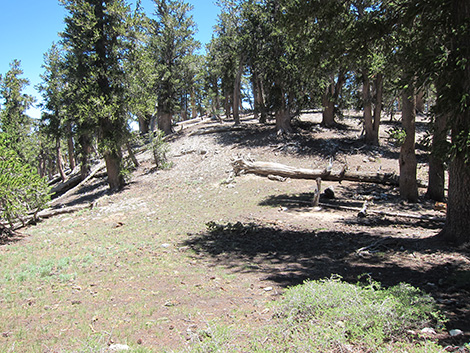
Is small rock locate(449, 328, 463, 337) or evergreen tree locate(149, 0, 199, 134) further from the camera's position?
evergreen tree locate(149, 0, 199, 134)

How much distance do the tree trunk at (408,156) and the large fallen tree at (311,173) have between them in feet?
6.36

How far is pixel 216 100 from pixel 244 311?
152 feet

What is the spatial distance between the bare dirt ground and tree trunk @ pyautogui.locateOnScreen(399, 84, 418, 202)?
0.43 m

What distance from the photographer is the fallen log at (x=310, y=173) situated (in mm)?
13312

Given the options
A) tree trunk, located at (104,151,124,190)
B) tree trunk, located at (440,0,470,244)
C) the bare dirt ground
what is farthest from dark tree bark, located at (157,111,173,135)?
tree trunk, located at (440,0,470,244)

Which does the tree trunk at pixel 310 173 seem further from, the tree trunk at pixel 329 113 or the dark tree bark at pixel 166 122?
the dark tree bark at pixel 166 122

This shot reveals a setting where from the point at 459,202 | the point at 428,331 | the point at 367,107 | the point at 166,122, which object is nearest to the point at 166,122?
the point at 166,122

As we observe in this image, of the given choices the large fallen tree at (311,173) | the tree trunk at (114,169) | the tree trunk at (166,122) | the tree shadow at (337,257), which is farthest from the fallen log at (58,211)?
the tree trunk at (166,122)

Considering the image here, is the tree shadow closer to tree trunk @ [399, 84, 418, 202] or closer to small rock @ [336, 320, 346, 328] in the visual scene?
small rock @ [336, 320, 346, 328]

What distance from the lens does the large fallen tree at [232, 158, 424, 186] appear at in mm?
13289

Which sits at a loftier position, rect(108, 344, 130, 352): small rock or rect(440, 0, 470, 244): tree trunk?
rect(440, 0, 470, 244): tree trunk

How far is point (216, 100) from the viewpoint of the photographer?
48844 millimetres

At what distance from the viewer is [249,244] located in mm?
8016

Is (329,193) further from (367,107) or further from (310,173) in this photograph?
(367,107)
